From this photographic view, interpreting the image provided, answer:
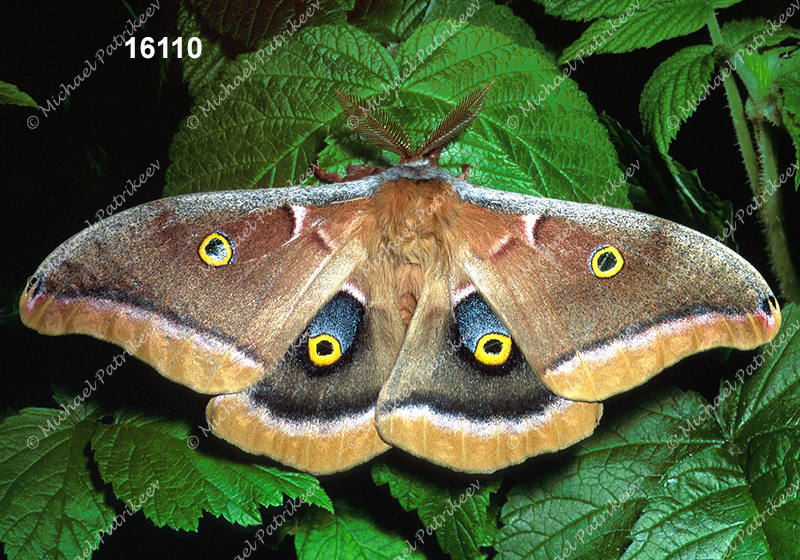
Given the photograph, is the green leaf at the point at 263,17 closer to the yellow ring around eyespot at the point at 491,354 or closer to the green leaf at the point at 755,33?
the yellow ring around eyespot at the point at 491,354

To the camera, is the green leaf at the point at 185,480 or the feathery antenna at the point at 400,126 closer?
Result: the feathery antenna at the point at 400,126

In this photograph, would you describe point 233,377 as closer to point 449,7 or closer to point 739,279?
point 739,279

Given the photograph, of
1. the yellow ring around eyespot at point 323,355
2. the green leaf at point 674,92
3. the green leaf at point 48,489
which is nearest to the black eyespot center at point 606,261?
the green leaf at point 674,92

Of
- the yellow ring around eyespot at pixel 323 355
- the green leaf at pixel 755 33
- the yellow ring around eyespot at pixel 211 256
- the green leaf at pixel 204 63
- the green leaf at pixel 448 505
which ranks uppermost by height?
the green leaf at pixel 755 33

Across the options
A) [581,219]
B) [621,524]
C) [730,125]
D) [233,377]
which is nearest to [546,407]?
[581,219]

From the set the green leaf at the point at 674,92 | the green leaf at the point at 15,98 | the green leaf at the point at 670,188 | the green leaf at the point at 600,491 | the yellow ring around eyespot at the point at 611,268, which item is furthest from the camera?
the green leaf at the point at 600,491
